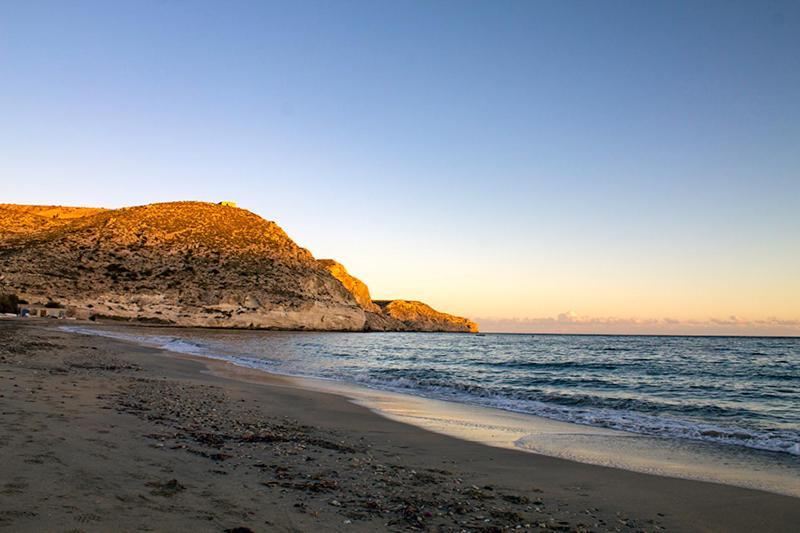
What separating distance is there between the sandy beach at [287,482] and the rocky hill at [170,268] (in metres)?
84.5

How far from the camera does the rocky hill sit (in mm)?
86000

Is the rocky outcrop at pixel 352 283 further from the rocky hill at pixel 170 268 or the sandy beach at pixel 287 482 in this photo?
the sandy beach at pixel 287 482

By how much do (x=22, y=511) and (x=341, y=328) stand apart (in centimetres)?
11440

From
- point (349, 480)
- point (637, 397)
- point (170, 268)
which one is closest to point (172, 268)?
point (170, 268)

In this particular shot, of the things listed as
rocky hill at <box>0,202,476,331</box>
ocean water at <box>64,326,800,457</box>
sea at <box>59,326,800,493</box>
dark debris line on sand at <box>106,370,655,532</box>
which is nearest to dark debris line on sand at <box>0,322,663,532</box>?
dark debris line on sand at <box>106,370,655,532</box>

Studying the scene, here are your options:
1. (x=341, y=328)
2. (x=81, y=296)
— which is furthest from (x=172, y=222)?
(x=341, y=328)

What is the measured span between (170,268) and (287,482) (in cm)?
9682

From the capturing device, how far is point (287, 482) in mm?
6418

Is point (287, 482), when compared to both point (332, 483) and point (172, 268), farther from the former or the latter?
point (172, 268)

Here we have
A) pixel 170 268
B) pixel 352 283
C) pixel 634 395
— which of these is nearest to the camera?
pixel 634 395

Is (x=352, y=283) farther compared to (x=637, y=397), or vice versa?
(x=352, y=283)

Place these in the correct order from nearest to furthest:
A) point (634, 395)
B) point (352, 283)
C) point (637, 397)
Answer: point (637, 397) < point (634, 395) < point (352, 283)

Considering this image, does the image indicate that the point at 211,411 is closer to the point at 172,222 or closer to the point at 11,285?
the point at 11,285

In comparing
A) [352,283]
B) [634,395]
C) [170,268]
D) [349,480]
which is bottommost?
[634,395]
